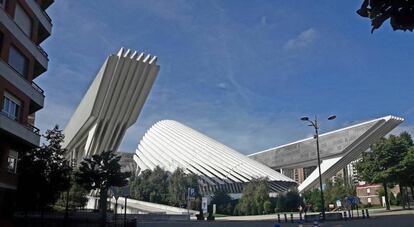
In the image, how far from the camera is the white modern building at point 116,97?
206ft

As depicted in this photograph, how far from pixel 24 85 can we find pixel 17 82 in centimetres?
97

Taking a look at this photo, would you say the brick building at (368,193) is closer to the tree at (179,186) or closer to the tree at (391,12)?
the tree at (179,186)

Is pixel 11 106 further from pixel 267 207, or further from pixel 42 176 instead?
pixel 267 207

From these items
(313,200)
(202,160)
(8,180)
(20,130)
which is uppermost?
(202,160)

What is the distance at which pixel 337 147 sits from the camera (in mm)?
95812

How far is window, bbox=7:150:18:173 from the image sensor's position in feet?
80.7

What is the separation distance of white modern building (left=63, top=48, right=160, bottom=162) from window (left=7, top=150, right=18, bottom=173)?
37.0 metres

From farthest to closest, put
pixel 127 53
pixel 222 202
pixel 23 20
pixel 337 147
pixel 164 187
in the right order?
pixel 337 147, pixel 164 187, pixel 222 202, pixel 127 53, pixel 23 20

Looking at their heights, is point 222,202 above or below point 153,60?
below

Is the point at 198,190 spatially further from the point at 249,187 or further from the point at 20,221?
the point at 20,221

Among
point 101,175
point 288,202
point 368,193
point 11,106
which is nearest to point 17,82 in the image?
point 11,106

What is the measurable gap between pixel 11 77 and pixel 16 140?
12.2 feet

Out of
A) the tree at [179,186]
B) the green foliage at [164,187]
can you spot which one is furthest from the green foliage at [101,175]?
the tree at [179,186]

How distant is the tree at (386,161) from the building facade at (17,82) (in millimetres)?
36127
